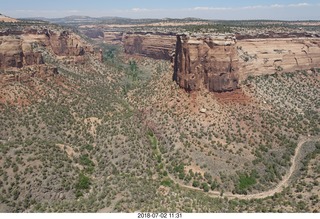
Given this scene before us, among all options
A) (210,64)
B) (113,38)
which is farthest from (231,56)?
(113,38)

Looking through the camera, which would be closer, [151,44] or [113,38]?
[151,44]

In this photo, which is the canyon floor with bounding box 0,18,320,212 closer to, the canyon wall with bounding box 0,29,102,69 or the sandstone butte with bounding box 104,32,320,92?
the sandstone butte with bounding box 104,32,320,92

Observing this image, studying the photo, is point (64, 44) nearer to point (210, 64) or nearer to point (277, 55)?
point (210, 64)

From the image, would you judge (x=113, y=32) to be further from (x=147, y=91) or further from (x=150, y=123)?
(x=150, y=123)

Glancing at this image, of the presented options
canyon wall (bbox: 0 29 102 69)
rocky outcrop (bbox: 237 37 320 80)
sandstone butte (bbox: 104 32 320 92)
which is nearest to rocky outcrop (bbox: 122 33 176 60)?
sandstone butte (bbox: 104 32 320 92)

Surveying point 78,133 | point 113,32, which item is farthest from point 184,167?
point 113,32
